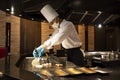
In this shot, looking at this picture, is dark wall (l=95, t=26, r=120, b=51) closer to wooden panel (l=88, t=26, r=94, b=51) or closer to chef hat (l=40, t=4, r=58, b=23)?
wooden panel (l=88, t=26, r=94, b=51)

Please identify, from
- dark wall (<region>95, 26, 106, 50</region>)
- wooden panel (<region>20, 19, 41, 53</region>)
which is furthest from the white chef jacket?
dark wall (<region>95, 26, 106, 50</region>)

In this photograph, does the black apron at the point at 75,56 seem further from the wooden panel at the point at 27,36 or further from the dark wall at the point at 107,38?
the wooden panel at the point at 27,36

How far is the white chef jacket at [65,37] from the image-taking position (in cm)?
279

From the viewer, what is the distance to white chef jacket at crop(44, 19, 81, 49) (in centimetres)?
279

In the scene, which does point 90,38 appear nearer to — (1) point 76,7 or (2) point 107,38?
(2) point 107,38

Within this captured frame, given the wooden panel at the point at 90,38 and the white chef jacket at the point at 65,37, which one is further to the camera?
the wooden panel at the point at 90,38

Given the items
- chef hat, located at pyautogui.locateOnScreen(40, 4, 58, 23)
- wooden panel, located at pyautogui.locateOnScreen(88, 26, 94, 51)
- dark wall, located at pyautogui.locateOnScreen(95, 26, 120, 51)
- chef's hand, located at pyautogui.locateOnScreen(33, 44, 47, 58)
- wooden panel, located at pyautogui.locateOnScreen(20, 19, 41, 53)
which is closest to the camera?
chef's hand, located at pyautogui.locateOnScreen(33, 44, 47, 58)

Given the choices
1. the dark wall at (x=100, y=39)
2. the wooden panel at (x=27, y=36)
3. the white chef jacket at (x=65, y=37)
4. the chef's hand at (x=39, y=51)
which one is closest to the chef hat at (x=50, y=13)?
the white chef jacket at (x=65, y=37)

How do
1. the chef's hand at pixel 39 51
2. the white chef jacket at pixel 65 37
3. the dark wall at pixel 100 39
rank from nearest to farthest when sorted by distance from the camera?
1. the chef's hand at pixel 39 51
2. the white chef jacket at pixel 65 37
3. the dark wall at pixel 100 39

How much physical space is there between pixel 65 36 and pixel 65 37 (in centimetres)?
3

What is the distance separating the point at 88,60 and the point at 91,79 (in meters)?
2.80

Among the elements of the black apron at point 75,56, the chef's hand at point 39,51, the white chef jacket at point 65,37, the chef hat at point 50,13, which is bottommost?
the black apron at point 75,56

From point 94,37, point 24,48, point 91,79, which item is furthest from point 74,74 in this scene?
point 94,37

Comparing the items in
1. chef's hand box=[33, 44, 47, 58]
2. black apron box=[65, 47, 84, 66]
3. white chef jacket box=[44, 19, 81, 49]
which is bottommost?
black apron box=[65, 47, 84, 66]
